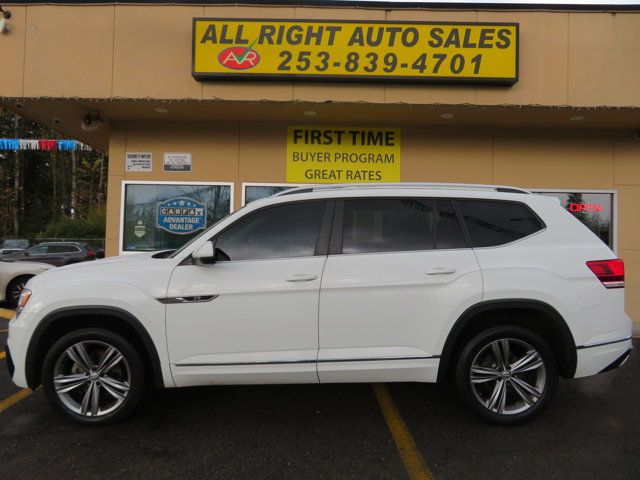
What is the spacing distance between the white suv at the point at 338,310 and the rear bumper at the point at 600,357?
11 mm

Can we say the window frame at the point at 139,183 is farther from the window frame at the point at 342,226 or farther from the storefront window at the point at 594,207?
the storefront window at the point at 594,207

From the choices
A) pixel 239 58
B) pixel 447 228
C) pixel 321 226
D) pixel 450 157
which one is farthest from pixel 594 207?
pixel 239 58

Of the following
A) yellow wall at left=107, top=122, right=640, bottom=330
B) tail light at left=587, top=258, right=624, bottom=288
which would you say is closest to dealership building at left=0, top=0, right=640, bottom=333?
yellow wall at left=107, top=122, right=640, bottom=330

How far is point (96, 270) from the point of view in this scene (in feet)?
11.6

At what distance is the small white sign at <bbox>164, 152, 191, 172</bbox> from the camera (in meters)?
7.75

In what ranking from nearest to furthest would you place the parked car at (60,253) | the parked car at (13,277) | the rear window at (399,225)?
the rear window at (399,225), the parked car at (13,277), the parked car at (60,253)

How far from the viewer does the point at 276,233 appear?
365cm

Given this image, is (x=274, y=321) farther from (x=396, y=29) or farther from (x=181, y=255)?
(x=396, y=29)

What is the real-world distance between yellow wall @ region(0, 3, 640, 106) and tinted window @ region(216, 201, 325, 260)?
350 centimetres

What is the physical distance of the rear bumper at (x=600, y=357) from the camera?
351 cm

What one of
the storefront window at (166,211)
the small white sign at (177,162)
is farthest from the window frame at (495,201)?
the small white sign at (177,162)

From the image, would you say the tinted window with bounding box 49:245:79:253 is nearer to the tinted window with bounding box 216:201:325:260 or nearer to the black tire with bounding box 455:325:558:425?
the tinted window with bounding box 216:201:325:260

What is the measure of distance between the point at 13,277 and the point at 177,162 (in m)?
4.55

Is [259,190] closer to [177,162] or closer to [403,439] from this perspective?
[177,162]
